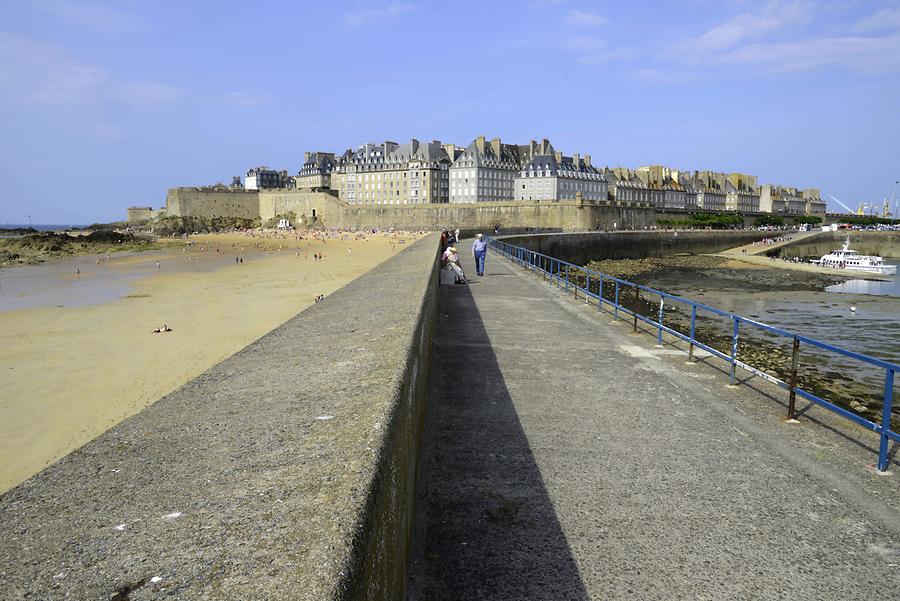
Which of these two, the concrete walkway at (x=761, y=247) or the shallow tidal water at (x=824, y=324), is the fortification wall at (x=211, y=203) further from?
the shallow tidal water at (x=824, y=324)

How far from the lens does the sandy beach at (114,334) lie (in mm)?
10039

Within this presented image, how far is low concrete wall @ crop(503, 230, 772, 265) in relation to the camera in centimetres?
4394

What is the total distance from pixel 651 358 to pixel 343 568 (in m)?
7.16

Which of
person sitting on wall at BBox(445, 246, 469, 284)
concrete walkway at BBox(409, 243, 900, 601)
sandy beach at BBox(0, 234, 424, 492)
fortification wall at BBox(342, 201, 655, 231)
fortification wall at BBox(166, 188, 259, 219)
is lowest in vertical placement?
sandy beach at BBox(0, 234, 424, 492)

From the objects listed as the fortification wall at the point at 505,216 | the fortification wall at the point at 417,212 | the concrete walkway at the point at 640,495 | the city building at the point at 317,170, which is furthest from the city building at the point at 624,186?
the concrete walkway at the point at 640,495

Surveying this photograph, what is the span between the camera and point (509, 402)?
611 cm

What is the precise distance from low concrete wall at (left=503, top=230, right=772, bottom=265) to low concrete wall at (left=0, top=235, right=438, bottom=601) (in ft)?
112

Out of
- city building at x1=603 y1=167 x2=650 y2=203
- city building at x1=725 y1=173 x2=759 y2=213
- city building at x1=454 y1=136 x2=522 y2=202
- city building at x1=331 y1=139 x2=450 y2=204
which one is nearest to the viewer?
city building at x1=454 y1=136 x2=522 y2=202

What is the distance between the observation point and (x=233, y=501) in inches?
76.6

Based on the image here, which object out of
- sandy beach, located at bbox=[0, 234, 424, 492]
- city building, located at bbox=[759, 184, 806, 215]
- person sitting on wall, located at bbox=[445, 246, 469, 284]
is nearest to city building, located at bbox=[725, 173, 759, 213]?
city building, located at bbox=[759, 184, 806, 215]

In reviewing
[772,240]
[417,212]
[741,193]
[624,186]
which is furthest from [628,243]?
[741,193]

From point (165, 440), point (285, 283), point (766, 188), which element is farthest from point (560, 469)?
point (766, 188)

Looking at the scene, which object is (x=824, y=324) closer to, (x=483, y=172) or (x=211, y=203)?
(x=483, y=172)

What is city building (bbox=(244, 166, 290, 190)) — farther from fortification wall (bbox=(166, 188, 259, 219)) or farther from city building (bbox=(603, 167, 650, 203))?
city building (bbox=(603, 167, 650, 203))
